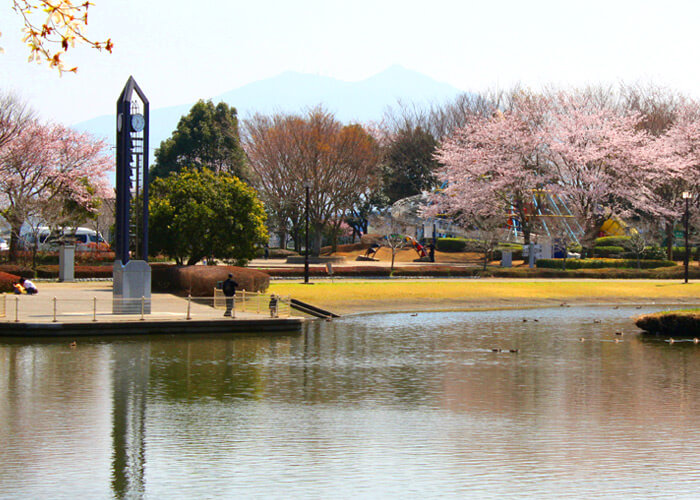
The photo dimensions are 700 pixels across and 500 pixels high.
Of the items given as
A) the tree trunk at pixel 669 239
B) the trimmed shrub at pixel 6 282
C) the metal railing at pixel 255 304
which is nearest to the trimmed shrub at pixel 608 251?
the tree trunk at pixel 669 239

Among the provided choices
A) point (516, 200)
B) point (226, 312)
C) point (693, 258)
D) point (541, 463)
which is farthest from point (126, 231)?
point (693, 258)

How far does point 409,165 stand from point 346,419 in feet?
263

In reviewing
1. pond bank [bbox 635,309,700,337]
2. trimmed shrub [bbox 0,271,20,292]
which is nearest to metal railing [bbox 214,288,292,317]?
pond bank [bbox 635,309,700,337]

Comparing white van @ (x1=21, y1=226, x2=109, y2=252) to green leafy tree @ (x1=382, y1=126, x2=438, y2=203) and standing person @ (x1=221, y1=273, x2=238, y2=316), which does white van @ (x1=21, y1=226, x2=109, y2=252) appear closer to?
standing person @ (x1=221, y1=273, x2=238, y2=316)

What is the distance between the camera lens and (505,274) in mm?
59031

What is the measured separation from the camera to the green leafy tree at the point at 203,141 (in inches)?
3644

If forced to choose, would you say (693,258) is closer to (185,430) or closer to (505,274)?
(505,274)

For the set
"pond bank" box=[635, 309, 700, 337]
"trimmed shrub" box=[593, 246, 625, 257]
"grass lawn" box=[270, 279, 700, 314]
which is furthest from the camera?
"trimmed shrub" box=[593, 246, 625, 257]

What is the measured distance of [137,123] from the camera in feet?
102

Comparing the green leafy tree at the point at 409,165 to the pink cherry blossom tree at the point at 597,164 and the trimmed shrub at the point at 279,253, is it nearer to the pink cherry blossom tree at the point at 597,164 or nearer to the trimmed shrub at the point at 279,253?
the trimmed shrub at the point at 279,253

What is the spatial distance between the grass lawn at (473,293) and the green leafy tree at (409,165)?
4124cm

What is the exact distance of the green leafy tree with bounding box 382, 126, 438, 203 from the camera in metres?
94.1

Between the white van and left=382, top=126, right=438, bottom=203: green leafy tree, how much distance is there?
33646 millimetres

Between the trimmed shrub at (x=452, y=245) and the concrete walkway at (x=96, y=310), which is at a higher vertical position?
the trimmed shrub at (x=452, y=245)
